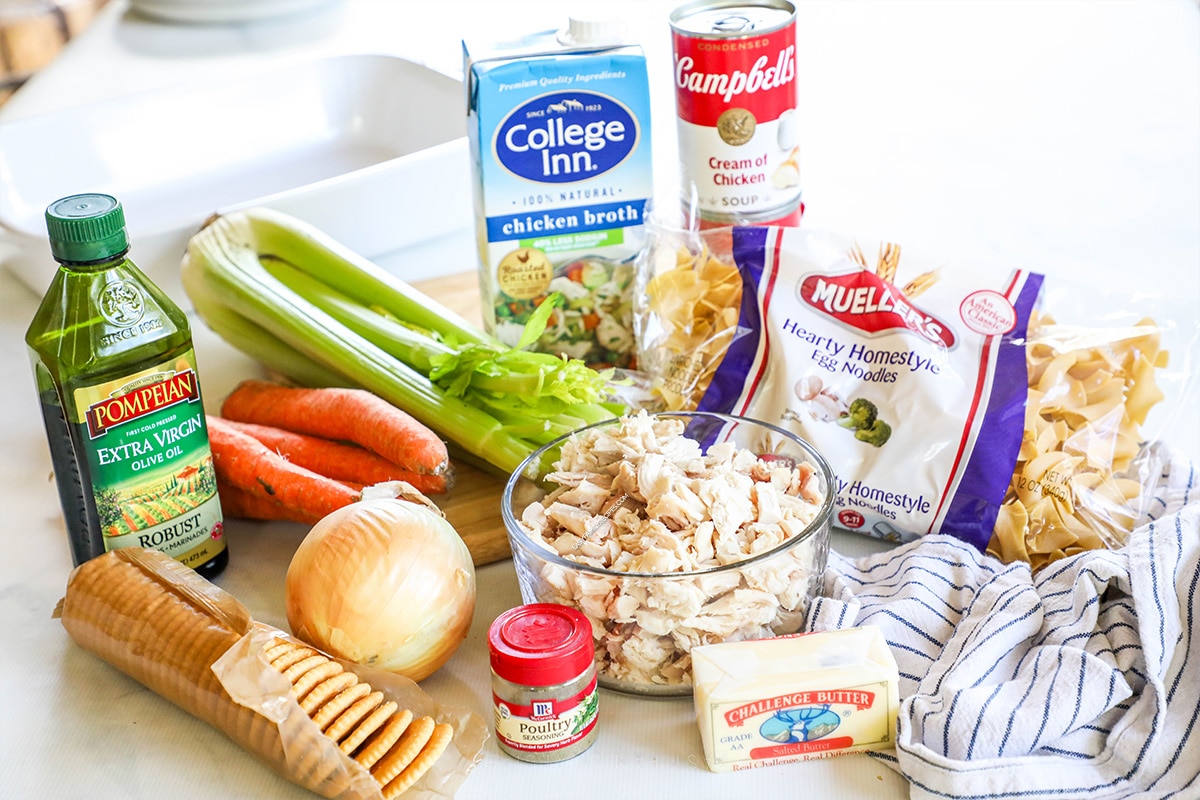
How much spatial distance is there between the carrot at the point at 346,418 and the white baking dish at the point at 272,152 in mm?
298

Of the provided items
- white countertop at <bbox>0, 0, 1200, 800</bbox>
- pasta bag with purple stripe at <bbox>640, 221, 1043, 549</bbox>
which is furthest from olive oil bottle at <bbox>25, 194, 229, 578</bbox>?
pasta bag with purple stripe at <bbox>640, 221, 1043, 549</bbox>

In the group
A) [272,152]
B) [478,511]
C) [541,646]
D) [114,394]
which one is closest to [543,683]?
[541,646]

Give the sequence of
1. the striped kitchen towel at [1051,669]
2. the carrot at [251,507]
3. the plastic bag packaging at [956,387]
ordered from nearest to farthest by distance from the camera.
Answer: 1. the striped kitchen towel at [1051,669]
2. the plastic bag packaging at [956,387]
3. the carrot at [251,507]

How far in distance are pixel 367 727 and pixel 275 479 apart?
0.38m

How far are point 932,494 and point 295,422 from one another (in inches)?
27.2

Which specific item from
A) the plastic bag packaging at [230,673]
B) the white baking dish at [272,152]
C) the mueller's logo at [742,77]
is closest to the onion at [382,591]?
the plastic bag packaging at [230,673]

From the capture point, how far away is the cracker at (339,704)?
93 centimetres

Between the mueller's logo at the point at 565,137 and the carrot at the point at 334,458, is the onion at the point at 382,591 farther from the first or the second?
the mueller's logo at the point at 565,137

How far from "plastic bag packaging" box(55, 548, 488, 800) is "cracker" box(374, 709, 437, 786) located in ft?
0.04

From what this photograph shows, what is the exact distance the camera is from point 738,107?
1.27 meters

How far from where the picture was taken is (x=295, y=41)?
2.50m

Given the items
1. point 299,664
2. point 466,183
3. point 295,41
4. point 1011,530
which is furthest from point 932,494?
point 295,41

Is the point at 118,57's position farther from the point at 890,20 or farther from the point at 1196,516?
the point at 1196,516

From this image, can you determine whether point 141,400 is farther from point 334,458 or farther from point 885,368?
point 885,368
